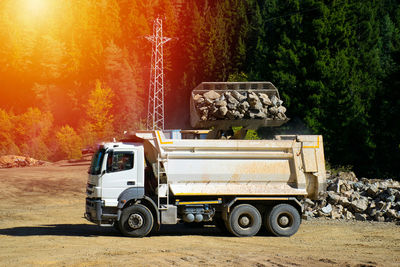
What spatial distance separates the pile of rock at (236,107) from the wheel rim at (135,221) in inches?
161

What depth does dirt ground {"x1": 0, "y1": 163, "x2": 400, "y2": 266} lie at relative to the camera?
1232 centimetres

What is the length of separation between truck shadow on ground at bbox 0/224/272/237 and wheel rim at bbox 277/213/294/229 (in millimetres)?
721

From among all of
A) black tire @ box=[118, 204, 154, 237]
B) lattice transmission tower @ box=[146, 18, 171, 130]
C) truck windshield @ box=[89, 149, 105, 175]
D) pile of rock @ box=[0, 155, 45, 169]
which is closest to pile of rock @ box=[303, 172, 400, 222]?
black tire @ box=[118, 204, 154, 237]

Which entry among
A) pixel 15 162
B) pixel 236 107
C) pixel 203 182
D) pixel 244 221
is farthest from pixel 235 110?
pixel 15 162

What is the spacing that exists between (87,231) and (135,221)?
2.79 meters

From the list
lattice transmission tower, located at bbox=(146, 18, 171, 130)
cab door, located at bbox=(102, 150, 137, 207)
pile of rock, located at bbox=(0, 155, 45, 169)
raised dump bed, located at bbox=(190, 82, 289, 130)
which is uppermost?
lattice transmission tower, located at bbox=(146, 18, 171, 130)

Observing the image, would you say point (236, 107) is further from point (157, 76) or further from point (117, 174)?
point (157, 76)

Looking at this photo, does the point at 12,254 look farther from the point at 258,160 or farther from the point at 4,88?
the point at 4,88

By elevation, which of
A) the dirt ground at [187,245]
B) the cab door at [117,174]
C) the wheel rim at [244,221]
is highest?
the cab door at [117,174]

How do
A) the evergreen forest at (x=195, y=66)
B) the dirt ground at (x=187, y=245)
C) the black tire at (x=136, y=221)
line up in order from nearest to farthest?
the dirt ground at (x=187, y=245), the black tire at (x=136, y=221), the evergreen forest at (x=195, y=66)

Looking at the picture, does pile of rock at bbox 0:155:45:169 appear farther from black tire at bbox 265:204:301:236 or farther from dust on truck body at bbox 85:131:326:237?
black tire at bbox 265:204:301:236

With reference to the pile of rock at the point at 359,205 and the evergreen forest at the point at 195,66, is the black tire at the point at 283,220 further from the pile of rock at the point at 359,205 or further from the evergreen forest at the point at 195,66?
the evergreen forest at the point at 195,66

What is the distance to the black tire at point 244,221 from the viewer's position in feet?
54.1

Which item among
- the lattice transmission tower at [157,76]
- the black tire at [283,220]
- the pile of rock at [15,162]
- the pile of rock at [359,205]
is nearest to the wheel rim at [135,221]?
the black tire at [283,220]
